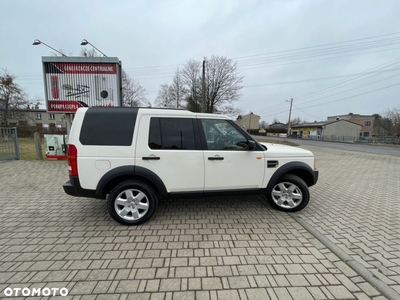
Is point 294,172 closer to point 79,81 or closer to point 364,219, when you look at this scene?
point 364,219

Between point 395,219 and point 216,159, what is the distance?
3.49 meters

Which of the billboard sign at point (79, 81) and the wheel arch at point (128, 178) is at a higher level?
the billboard sign at point (79, 81)

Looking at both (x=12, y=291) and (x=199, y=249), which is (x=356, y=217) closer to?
(x=199, y=249)

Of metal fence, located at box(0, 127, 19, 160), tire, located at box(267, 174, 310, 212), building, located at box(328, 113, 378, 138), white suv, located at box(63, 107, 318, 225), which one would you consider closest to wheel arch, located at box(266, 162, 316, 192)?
white suv, located at box(63, 107, 318, 225)

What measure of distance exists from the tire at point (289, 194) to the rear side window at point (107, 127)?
2.84 meters

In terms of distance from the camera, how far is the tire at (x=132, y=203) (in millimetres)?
3168

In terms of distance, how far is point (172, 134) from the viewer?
3.29 meters

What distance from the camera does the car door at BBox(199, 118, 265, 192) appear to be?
3.37 meters

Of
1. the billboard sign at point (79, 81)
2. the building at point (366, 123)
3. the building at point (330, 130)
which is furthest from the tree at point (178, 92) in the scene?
the building at point (366, 123)

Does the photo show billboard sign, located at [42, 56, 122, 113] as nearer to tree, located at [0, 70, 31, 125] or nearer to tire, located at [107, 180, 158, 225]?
tire, located at [107, 180, 158, 225]

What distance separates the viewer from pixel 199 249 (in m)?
2.62

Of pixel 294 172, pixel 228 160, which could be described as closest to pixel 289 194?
pixel 294 172

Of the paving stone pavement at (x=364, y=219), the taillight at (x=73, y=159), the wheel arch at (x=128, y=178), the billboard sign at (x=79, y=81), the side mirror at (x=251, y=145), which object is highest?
the billboard sign at (x=79, y=81)

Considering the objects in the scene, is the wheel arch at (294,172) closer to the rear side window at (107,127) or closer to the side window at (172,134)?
the side window at (172,134)
